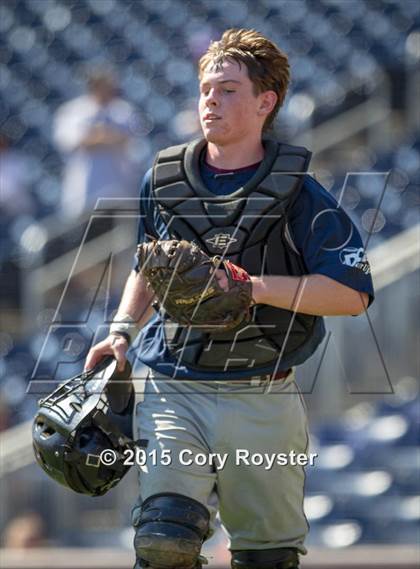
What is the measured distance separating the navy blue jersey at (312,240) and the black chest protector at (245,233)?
0.03 m

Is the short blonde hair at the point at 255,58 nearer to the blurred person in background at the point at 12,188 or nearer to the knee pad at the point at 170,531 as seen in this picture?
the knee pad at the point at 170,531

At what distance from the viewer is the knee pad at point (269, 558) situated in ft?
11.9

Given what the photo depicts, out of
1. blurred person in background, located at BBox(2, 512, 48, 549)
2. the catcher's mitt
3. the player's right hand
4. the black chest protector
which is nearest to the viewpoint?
the catcher's mitt

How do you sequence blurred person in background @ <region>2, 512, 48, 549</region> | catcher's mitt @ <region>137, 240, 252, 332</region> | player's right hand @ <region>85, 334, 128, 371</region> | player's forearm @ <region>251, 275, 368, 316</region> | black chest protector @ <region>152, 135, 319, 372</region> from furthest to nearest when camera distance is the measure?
blurred person in background @ <region>2, 512, 48, 549</region> < player's right hand @ <region>85, 334, 128, 371</region> < black chest protector @ <region>152, 135, 319, 372</region> < player's forearm @ <region>251, 275, 368, 316</region> < catcher's mitt @ <region>137, 240, 252, 332</region>

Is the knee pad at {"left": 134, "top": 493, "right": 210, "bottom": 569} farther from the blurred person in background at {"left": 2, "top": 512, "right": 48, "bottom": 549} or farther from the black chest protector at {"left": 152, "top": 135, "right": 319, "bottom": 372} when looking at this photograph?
Answer: the blurred person in background at {"left": 2, "top": 512, "right": 48, "bottom": 549}

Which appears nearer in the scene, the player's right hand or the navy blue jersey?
the navy blue jersey

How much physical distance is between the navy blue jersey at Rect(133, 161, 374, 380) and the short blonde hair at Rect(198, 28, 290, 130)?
244mm

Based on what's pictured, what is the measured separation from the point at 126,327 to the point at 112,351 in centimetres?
8

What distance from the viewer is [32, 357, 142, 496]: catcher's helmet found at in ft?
11.7

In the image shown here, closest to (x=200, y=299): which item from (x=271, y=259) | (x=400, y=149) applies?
(x=271, y=259)

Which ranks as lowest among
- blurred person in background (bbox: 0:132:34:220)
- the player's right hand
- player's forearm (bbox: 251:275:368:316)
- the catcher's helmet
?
the catcher's helmet

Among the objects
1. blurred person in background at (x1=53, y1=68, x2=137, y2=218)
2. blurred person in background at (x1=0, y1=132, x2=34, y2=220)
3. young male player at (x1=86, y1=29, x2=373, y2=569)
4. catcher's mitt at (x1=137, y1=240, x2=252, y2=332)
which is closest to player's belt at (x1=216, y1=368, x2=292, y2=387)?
young male player at (x1=86, y1=29, x2=373, y2=569)

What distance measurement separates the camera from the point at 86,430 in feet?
11.8

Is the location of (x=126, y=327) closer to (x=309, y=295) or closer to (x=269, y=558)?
(x=309, y=295)
